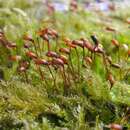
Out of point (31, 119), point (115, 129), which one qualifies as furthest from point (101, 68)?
point (115, 129)

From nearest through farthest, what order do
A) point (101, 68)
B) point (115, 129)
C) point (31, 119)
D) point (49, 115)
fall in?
point (115, 129), point (31, 119), point (49, 115), point (101, 68)

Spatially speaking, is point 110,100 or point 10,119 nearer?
point 10,119

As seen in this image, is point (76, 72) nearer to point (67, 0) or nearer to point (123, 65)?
point (123, 65)

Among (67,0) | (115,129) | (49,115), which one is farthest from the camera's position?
(67,0)

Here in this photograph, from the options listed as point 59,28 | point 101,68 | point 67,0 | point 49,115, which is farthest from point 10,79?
point 67,0

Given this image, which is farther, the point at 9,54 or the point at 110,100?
the point at 9,54

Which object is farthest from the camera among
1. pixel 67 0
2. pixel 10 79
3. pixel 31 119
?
pixel 67 0

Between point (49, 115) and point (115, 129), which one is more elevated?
point (115, 129)

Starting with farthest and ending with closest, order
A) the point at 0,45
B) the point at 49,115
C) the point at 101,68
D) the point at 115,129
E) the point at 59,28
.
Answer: the point at 59,28 < the point at 0,45 < the point at 101,68 < the point at 49,115 < the point at 115,129

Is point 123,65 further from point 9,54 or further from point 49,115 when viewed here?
point 9,54
